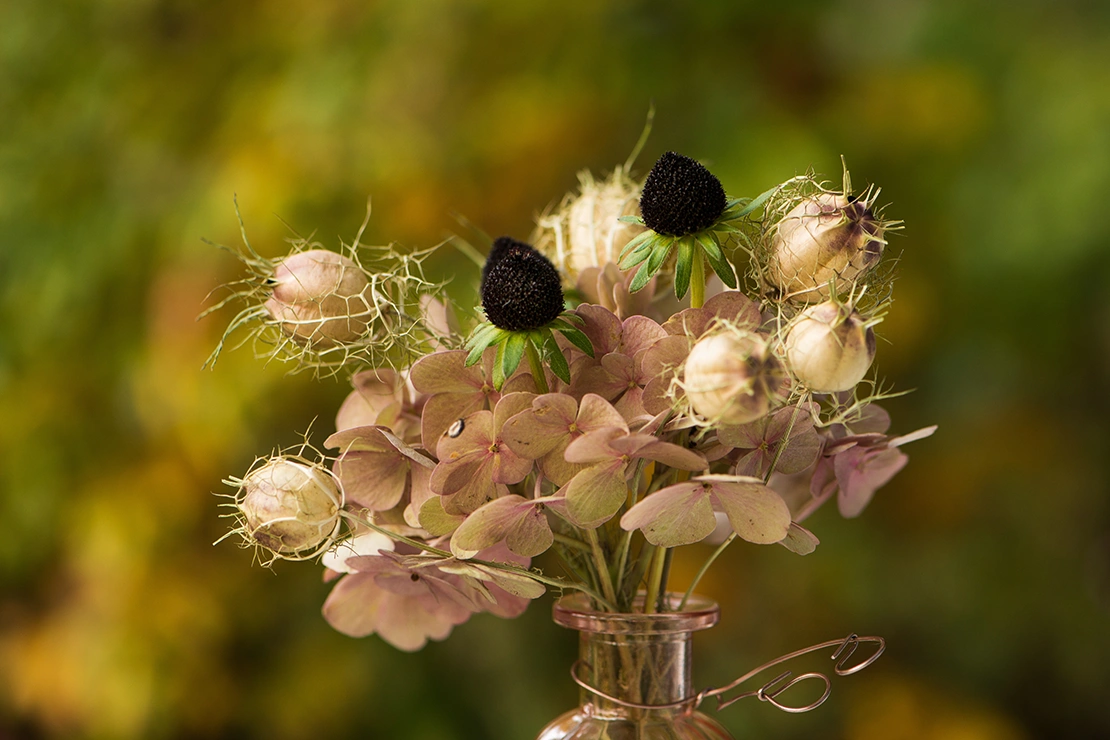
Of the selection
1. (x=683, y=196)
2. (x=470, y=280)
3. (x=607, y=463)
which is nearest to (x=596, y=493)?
(x=607, y=463)

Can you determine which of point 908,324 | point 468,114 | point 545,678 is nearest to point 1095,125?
point 908,324

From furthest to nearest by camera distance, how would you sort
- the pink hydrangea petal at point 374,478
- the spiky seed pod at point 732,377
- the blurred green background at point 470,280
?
the blurred green background at point 470,280
the pink hydrangea petal at point 374,478
the spiky seed pod at point 732,377

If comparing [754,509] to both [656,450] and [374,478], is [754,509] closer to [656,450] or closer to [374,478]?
[656,450]

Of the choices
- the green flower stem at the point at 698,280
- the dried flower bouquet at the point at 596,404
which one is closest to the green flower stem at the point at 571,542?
the dried flower bouquet at the point at 596,404

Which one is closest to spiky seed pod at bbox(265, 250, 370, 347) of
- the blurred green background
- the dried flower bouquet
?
the dried flower bouquet

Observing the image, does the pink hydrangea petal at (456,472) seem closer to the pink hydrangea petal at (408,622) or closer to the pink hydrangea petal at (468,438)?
the pink hydrangea petal at (468,438)

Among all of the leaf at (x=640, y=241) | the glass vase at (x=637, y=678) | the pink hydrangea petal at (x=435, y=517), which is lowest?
the glass vase at (x=637, y=678)

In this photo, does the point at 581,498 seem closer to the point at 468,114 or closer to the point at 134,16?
the point at 468,114

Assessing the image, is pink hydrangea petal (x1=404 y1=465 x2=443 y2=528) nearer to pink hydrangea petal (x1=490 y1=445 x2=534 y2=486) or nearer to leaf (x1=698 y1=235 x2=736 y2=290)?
pink hydrangea petal (x1=490 y1=445 x2=534 y2=486)
